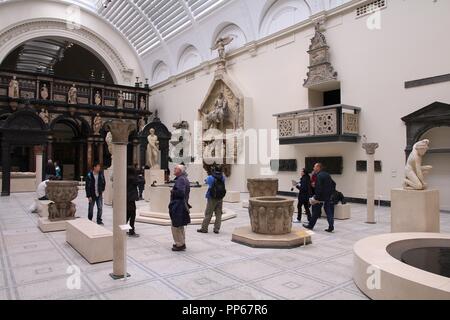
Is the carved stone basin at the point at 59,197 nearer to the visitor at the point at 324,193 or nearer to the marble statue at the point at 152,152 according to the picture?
the visitor at the point at 324,193

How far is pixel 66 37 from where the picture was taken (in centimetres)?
2239

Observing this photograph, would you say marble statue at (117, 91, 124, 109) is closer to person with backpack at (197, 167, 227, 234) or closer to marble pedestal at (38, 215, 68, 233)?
marble pedestal at (38, 215, 68, 233)

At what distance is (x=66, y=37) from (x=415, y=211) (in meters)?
23.5

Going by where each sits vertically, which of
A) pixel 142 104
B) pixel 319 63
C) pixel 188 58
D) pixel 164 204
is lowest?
pixel 164 204

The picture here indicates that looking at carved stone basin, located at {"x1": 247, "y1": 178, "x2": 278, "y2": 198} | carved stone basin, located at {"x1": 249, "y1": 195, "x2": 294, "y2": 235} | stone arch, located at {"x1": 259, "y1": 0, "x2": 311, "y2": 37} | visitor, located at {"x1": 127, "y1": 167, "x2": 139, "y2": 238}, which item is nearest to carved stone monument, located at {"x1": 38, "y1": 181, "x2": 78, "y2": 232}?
visitor, located at {"x1": 127, "y1": 167, "x2": 139, "y2": 238}

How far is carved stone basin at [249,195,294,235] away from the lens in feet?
20.3

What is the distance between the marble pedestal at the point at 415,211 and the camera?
5.82 meters

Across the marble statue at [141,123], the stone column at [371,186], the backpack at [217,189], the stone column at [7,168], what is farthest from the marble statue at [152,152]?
the marble statue at [141,123]

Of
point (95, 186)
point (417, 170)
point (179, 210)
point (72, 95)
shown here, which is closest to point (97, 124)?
point (72, 95)

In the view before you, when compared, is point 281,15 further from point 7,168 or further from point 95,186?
point 7,168

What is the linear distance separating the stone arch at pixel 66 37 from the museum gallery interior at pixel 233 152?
10 centimetres

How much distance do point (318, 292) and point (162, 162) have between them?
47.7 feet

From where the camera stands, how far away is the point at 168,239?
6.65 meters
